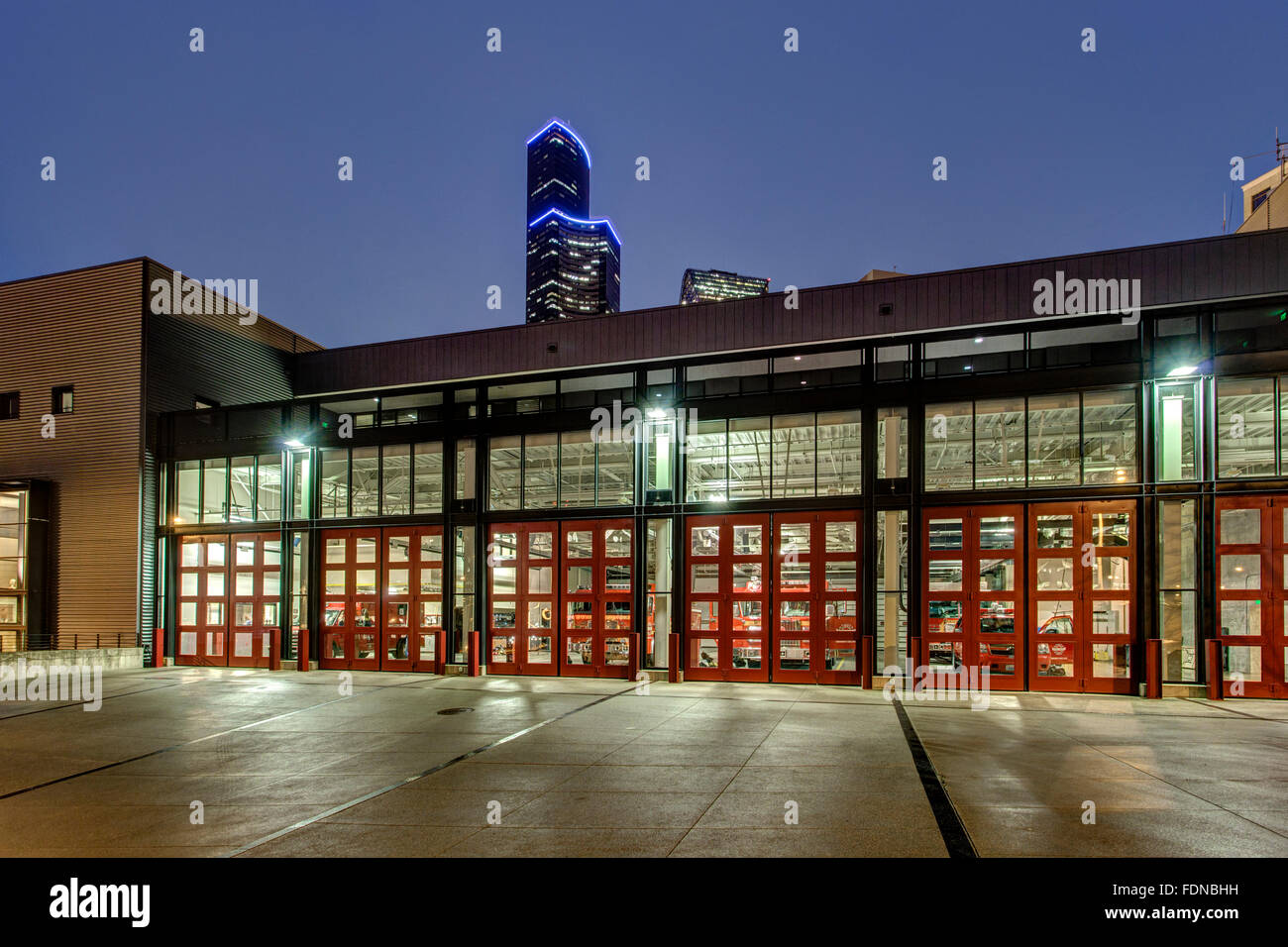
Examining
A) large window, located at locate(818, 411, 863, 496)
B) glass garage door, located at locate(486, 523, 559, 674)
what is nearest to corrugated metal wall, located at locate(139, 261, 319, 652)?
glass garage door, located at locate(486, 523, 559, 674)

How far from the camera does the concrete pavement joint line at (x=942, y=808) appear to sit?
6664 millimetres

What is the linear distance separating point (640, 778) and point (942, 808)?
3.30 metres

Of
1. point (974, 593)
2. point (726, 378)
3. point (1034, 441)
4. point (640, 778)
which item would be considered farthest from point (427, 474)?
point (1034, 441)

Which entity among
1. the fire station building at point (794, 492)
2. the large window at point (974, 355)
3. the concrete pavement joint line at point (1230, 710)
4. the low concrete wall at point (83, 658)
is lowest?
the low concrete wall at point (83, 658)

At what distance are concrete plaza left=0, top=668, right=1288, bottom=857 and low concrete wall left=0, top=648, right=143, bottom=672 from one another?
655 centimetres

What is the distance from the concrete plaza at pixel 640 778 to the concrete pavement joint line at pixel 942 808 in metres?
0.05

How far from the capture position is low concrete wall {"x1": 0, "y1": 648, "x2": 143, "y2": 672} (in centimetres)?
2214

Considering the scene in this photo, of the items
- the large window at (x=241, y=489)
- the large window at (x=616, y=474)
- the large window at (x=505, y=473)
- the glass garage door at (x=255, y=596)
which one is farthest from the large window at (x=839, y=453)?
the large window at (x=241, y=489)

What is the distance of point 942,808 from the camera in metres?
7.90

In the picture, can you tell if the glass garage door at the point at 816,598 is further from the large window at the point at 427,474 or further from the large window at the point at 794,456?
the large window at the point at 427,474

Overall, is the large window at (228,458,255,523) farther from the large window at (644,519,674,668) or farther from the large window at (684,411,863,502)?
the large window at (684,411,863,502)
